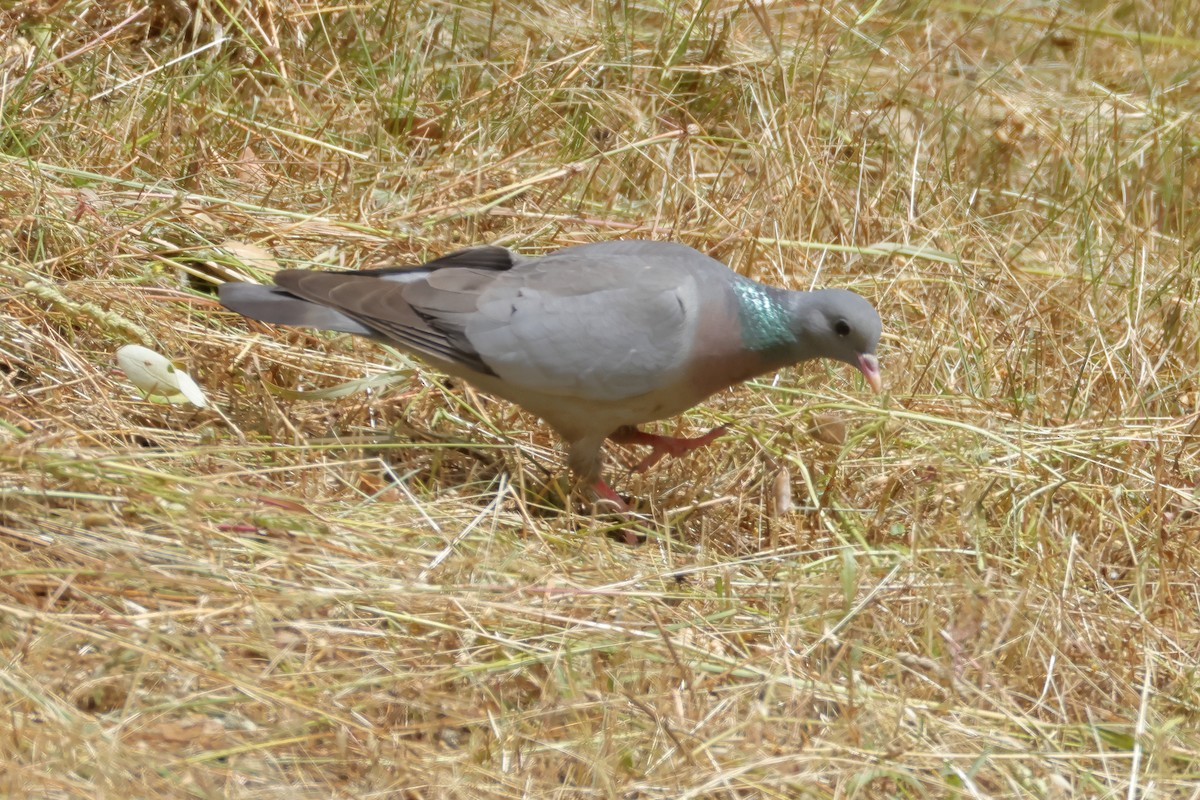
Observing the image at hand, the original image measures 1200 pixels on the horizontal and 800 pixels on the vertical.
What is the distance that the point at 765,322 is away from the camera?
3.29 metres

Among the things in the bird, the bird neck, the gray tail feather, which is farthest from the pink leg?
the gray tail feather

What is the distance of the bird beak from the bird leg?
40 cm

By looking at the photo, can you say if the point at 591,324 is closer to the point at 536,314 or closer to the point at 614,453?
the point at 536,314

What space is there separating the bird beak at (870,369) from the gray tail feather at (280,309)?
117cm

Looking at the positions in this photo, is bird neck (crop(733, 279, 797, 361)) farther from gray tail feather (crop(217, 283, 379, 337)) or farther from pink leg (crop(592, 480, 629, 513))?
gray tail feather (crop(217, 283, 379, 337))

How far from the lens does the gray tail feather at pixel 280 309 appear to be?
3279 millimetres

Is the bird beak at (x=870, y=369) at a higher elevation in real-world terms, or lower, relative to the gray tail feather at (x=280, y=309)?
lower

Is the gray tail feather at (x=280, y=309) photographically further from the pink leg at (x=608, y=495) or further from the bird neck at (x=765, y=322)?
the bird neck at (x=765, y=322)

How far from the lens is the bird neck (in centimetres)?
329

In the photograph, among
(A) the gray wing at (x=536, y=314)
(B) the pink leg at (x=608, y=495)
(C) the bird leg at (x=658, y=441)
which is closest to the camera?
(A) the gray wing at (x=536, y=314)

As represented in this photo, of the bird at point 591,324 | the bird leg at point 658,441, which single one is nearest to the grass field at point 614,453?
the bird leg at point 658,441

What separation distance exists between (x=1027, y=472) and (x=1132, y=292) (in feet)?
3.23

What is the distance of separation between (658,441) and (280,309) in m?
1.02

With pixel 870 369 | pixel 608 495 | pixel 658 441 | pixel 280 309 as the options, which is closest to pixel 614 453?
pixel 658 441
